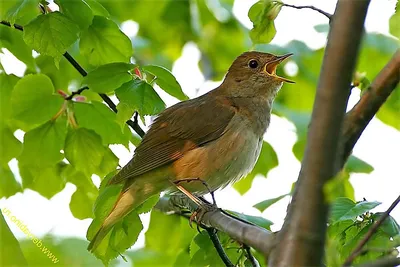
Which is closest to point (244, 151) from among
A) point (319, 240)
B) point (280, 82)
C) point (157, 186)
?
point (157, 186)

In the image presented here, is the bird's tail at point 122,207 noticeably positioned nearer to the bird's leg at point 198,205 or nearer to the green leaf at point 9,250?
the bird's leg at point 198,205

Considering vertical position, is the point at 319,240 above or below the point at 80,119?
below

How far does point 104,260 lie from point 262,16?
1481 mm

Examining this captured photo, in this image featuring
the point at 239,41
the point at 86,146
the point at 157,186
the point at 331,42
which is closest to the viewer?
the point at 331,42

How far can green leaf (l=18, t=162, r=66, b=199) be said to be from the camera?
4828 millimetres

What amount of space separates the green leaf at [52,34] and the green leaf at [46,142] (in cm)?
69

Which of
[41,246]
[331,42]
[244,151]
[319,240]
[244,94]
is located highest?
[244,94]

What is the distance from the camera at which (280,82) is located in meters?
5.58

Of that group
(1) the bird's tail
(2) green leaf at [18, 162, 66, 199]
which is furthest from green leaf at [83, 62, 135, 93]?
(2) green leaf at [18, 162, 66, 199]

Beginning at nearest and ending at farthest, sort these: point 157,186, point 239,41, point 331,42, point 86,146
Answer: point 331,42 → point 86,146 → point 157,186 → point 239,41

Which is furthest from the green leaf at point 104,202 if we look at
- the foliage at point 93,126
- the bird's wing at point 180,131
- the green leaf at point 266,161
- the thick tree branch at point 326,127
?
the thick tree branch at point 326,127

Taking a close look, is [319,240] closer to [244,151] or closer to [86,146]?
[86,146]

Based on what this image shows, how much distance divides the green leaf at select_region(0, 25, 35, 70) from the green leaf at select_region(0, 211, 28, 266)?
6.63 ft

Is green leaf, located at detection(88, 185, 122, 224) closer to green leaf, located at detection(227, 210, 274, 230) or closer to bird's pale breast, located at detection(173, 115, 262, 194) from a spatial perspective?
bird's pale breast, located at detection(173, 115, 262, 194)
